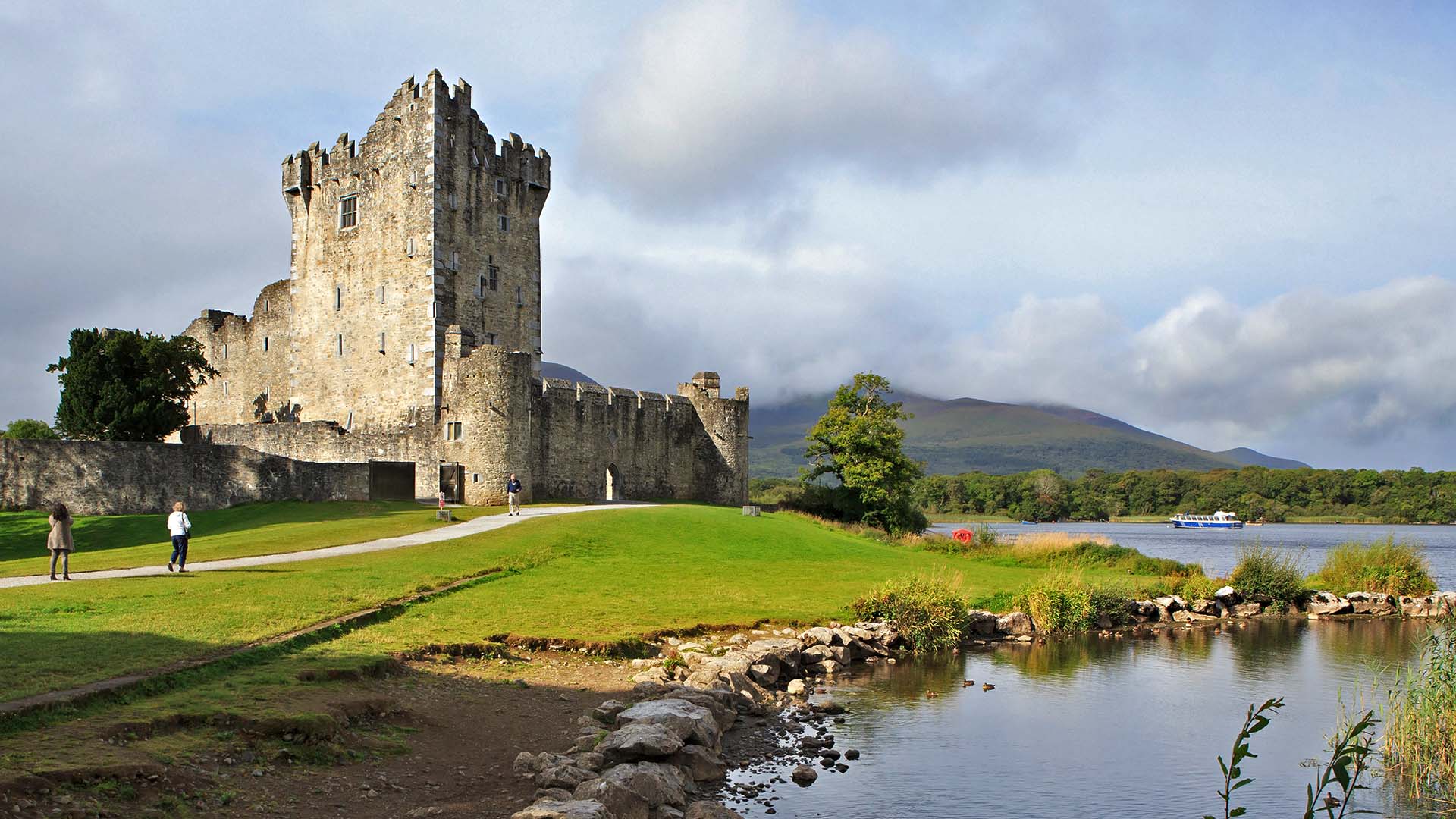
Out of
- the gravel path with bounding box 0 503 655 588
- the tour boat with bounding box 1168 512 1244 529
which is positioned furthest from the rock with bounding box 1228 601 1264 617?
the tour boat with bounding box 1168 512 1244 529

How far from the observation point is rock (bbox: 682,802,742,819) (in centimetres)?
1155

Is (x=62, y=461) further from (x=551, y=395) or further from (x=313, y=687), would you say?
(x=313, y=687)

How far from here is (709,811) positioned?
11.7m

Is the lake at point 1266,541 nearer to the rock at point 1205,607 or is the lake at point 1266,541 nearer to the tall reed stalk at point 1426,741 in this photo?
the rock at point 1205,607

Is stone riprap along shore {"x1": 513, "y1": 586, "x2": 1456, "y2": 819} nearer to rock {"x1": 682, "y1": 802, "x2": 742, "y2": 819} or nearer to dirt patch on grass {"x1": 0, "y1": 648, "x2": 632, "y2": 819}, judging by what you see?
rock {"x1": 682, "y1": 802, "x2": 742, "y2": 819}

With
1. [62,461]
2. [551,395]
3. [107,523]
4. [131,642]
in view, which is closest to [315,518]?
[107,523]

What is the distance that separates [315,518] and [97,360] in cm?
1832

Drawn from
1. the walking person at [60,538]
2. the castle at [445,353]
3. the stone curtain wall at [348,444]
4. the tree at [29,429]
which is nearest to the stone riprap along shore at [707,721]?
the walking person at [60,538]

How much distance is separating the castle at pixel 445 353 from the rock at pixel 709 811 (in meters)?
34.2

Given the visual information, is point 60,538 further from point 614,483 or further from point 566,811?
point 614,483

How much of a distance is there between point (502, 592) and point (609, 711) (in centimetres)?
906

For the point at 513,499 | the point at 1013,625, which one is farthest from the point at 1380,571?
the point at 513,499

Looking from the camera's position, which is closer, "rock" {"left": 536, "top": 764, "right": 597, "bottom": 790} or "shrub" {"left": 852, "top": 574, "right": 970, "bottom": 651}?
"rock" {"left": 536, "top": 764, "right": 597, "bottom": 790}

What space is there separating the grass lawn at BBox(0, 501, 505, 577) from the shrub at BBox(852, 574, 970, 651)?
613 inches
